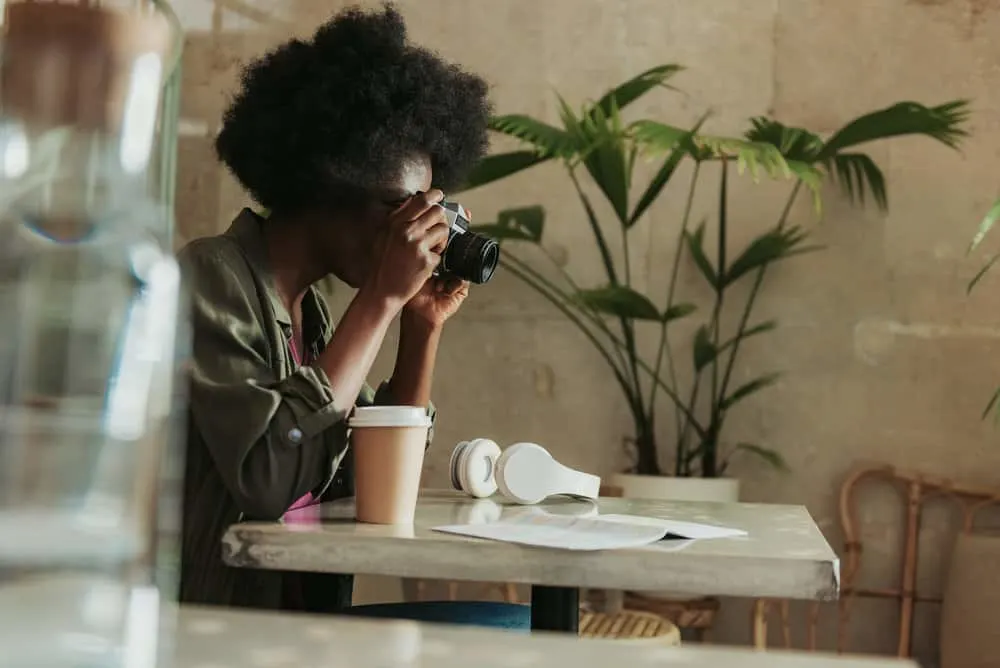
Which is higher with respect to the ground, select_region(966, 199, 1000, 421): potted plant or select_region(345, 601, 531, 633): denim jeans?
select_region(966, 199, 1000, 421): potted plant

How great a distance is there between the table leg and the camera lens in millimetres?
560

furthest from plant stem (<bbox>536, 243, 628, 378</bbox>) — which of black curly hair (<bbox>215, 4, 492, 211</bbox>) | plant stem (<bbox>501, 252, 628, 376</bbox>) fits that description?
black curly hair (<bbox>215, 4, 492, 211</bbox>)

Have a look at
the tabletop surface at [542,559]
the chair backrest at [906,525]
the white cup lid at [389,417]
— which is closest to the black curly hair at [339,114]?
the white cup lid at [389,417]

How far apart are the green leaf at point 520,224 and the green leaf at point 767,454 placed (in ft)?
2.52

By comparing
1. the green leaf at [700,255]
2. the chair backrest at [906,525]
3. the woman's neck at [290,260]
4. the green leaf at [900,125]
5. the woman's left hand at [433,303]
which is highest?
the green leaf at [900,125]

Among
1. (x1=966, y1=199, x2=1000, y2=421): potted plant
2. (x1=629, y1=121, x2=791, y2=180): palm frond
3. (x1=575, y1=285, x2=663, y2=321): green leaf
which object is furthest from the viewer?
(x1=575, y1=285, x2=663, y2=321): green leaf

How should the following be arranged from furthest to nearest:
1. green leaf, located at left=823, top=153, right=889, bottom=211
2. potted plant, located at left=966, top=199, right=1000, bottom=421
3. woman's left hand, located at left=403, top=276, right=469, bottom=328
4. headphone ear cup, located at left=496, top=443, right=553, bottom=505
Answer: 1. green leaf, located at left=823, top=153, right=889, bottom=211
2. potted plant, located at left=966, top=199, right=1000, bottom=421
3. woman's left hand, located at left=403, top=276, right=469, bottom=328
4. headphone ear cup, located at left=496, top=443, right=553, bottom=505

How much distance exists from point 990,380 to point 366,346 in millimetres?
2145

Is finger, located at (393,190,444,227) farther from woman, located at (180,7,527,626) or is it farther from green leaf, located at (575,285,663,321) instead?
green leaf, located at (575,285,663,321)

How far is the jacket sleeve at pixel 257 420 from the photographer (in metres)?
1.24

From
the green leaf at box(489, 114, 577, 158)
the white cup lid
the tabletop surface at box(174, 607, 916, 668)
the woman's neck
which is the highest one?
the green leaf at box(489, 114, 577, 158)

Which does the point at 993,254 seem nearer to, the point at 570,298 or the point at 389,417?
the point at 570,298

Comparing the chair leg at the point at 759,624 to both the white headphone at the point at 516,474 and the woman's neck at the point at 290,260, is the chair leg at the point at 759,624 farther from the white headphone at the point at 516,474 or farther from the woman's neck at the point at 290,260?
the woman's neck at the point at 290,260

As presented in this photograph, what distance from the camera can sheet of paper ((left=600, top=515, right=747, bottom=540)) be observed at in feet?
3.77
